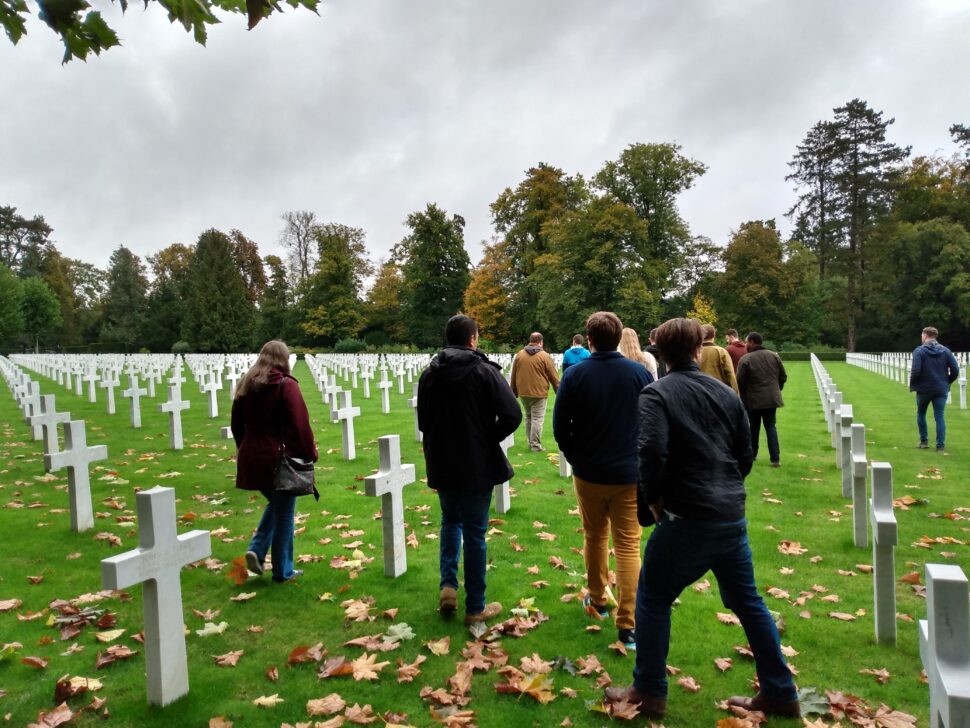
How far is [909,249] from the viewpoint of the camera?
49.0m

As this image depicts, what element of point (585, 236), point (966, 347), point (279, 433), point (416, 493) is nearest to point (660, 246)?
point (585, 236)

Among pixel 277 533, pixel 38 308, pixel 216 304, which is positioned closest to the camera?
pixel 277 533

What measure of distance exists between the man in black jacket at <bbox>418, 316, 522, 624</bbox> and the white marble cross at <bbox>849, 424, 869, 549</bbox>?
10.8ft

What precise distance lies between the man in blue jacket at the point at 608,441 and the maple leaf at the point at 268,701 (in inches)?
80.2

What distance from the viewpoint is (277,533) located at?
5.01m

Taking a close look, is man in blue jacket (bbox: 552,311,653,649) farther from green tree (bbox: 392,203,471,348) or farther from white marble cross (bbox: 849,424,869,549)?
green tree (bbox: 392,203,471,348)

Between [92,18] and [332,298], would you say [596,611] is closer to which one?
[92,18]

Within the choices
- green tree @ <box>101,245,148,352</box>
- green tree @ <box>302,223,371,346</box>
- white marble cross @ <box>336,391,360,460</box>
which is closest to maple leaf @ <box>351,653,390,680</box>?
white marble cross @ <box>336,391,360,460</box>

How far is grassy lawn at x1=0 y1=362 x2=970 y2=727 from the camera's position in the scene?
344 centimetres

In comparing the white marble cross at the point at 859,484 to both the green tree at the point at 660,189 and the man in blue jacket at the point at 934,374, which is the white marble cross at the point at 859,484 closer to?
the man in blue jacket at the point at 934,374

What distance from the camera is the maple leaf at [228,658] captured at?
151 inches

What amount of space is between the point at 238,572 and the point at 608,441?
3212 millimetres

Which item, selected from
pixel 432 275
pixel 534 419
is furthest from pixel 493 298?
pixel 534 419

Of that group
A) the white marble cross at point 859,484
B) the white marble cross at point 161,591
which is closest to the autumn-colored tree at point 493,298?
the white marble cross at point 859,484
